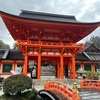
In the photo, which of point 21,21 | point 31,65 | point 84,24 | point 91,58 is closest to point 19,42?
point 21,21

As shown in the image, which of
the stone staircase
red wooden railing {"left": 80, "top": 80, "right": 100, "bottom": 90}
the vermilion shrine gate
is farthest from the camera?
the vermilion shrine gate

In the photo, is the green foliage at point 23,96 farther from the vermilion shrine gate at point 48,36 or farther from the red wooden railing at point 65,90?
the vermilion shrine gate at point 48,36

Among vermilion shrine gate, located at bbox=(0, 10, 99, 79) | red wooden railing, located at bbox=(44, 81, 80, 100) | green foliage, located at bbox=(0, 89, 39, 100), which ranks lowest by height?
green foliage, located at bbox=(0, 89, 39, 100)

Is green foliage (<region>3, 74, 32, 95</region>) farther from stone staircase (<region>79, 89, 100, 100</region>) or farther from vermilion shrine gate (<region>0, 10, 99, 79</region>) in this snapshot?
vermilion shrine gate (<region>0, 10, 99, 79</region>)

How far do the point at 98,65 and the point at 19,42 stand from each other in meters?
13.3

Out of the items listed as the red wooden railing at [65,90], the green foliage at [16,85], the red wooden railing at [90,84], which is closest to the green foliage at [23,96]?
Result: the green foliage at [16,85]

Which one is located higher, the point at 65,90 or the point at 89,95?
the point at 65,90

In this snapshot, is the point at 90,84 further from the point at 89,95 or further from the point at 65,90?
the point at 65,90

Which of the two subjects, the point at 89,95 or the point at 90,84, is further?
the point at 90,84

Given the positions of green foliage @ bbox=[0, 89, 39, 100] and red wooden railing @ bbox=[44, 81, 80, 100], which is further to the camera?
green foliage @ bbox=[0, 89, 39, 100]

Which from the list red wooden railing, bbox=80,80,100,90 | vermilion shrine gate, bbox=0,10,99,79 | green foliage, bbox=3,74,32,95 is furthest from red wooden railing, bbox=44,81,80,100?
vermilion shrine gate, bbox=0,10,99,79

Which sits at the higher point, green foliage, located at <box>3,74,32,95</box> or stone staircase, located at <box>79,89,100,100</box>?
green foliage, located at <box>3,74,32,95</box>

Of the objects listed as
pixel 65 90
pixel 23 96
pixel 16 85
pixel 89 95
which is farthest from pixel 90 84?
pixel 16 85

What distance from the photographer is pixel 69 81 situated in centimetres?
1748
